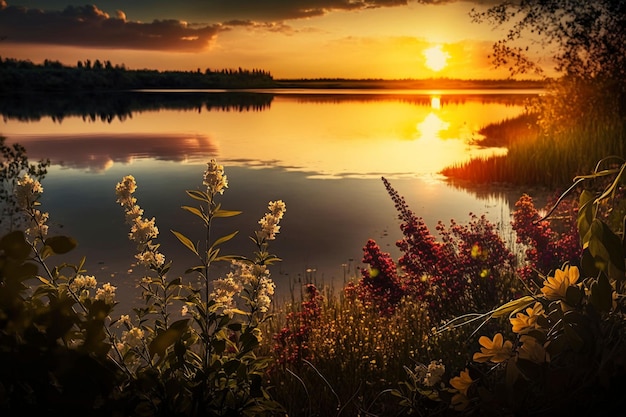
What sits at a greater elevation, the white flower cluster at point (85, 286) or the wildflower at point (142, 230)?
the wildflower at point (142, 230)

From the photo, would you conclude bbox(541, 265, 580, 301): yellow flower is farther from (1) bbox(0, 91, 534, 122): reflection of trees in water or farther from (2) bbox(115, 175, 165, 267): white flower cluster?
(1) bbox(0, 91, 534, 122): reflection of trees in water

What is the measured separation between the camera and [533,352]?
6.73ft

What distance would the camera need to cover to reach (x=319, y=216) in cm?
1427

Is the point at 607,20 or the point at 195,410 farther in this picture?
the point at 607,20

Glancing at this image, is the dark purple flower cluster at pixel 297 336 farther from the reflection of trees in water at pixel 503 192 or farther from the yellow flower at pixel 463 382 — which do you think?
the reflection of trees in water at pixel 503 192

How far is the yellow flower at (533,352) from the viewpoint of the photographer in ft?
6.70

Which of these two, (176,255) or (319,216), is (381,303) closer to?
(176,255)

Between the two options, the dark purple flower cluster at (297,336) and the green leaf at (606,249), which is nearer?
the green leaf at (606,249)

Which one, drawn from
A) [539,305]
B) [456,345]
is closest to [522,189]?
[456,345]

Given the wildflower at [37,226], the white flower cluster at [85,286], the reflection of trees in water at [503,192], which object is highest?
the wildflower at [37,226]

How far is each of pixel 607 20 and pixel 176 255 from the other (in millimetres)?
18254

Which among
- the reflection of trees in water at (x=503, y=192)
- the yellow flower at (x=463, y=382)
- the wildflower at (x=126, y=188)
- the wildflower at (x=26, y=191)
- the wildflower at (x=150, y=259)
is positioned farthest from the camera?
the reflection of trees in water at (x=503, y=192)

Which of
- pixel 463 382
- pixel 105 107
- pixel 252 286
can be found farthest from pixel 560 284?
pixel 105 107

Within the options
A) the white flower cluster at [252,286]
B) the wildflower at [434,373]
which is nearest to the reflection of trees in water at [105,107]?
the white flower cluster at [252,286]
